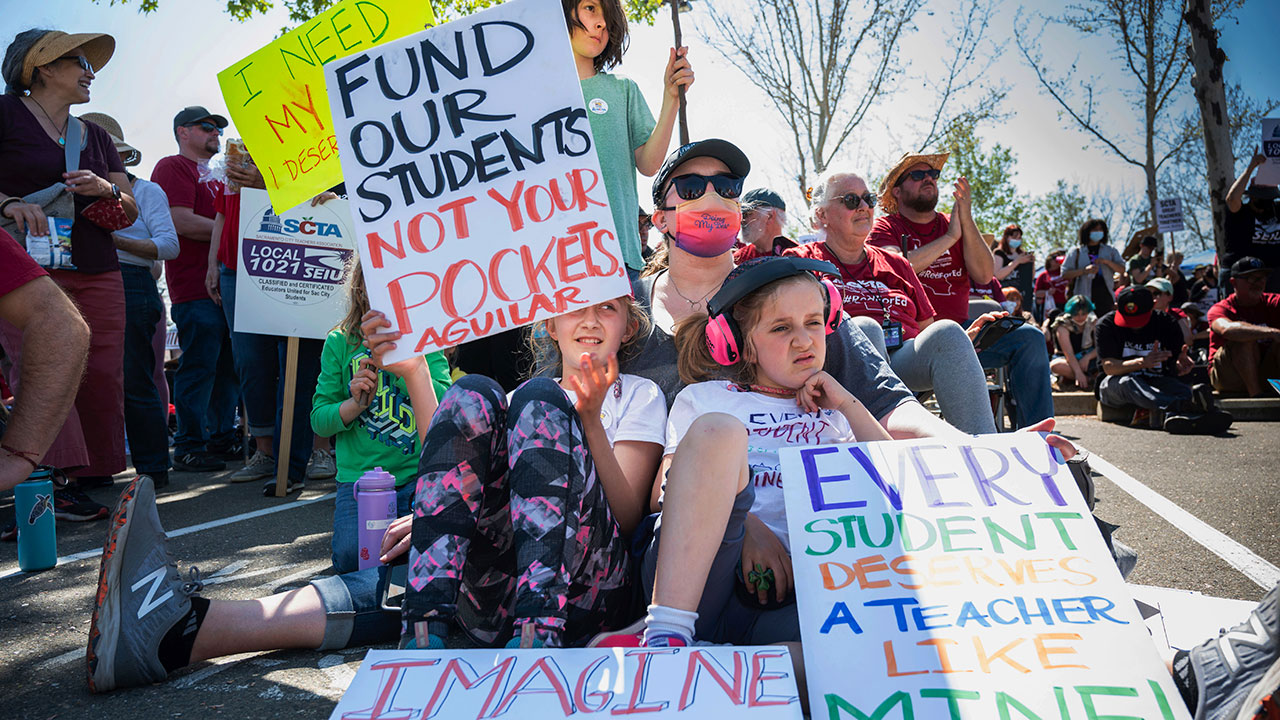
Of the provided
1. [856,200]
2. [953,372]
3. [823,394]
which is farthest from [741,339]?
[856,200]

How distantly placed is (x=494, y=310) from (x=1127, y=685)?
1.73m

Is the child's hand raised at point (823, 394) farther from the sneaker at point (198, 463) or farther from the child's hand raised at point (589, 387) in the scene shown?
the sneaker at point (198, 463)

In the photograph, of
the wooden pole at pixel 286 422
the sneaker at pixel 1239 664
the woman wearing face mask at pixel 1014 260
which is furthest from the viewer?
the woman wearing face mask at pixel 1014 260

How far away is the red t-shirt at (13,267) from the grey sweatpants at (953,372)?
2.67 meters

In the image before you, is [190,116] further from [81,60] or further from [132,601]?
[132,601]

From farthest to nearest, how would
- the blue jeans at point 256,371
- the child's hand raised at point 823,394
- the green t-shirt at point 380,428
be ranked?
1. the blue jeans at point 256,371
2. the green t-shirt at point 380,428
3. the child's hand raised at point 823,394

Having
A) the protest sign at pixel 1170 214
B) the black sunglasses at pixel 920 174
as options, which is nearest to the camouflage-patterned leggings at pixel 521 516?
the black sunglasses at pixel 920 174

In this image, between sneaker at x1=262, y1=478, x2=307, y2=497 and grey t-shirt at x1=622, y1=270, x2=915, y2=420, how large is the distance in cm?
335

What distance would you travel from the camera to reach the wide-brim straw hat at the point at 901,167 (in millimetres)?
4906

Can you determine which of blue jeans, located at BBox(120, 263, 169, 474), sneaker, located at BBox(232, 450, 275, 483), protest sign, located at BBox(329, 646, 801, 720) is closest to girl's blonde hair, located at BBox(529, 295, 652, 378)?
protest sign, located at BBox(329, 646, 801, 720)

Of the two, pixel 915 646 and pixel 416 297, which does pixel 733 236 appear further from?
pixel 915 646

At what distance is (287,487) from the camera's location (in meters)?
5.35

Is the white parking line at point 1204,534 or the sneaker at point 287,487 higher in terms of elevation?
the sneaker at point 287,487

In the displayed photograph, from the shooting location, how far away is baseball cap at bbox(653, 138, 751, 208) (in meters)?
3.07
